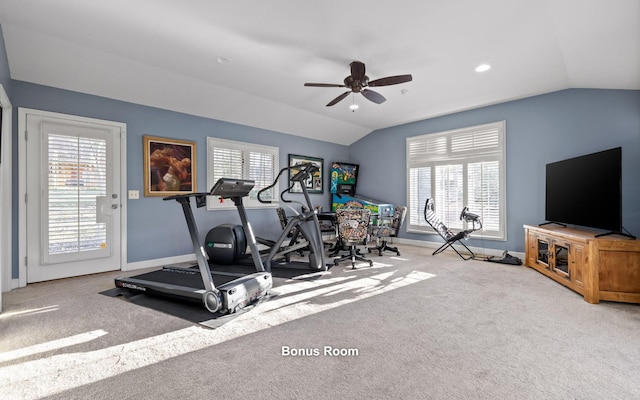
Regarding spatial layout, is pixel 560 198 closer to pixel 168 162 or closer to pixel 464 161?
pixel 464 161

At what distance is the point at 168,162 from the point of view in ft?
15.4

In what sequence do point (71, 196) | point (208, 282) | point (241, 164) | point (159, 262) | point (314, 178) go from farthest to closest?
point (314, 178)
point (241, 164)
point (159, 262)
point (71, 196)
point (208, 282)

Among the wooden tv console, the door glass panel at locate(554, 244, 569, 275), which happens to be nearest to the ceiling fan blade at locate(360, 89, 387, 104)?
the wooden tv console

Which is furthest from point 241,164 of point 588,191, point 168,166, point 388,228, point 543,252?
point 588,191

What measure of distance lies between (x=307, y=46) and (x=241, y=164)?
9.71 ft

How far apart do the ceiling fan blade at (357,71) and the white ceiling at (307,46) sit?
0.33 ft

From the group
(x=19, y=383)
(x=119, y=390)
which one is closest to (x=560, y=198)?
(x=119, y=390)

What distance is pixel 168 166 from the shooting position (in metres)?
4.68

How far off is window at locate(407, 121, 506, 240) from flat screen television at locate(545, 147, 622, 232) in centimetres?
99

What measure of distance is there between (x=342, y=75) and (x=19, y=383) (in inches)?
173

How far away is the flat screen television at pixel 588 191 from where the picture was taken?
Answer: 3.06 meters

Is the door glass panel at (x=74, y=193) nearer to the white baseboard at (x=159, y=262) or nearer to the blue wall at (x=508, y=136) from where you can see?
the blue wall at (x=508, y=136)

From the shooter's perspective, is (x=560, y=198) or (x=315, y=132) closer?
(x=560, y=198)

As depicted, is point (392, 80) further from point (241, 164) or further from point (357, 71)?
point (241, 164)
